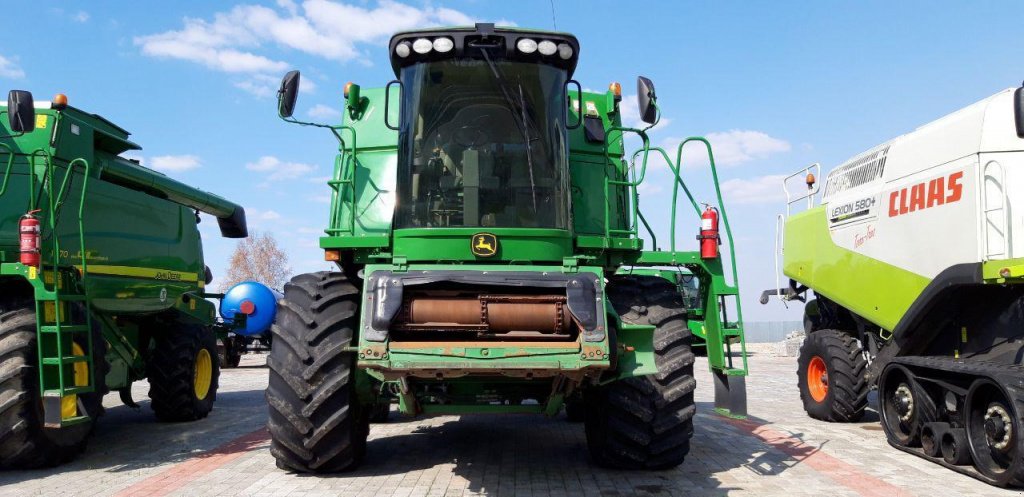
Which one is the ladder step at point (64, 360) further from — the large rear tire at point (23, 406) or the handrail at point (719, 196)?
the handrail at point (719, 196)

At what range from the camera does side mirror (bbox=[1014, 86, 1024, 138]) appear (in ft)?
21.1

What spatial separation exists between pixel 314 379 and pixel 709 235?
323 cm

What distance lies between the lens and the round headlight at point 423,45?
5.86 metres

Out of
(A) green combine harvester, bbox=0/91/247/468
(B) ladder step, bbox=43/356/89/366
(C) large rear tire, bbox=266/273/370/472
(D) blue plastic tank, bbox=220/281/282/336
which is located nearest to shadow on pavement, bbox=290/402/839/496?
(C) large rear tire, bbox=266/273/370/472

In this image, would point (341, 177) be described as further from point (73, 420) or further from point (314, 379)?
point (73, 420)

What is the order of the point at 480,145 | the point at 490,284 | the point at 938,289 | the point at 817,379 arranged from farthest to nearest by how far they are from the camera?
the point at 817,379, the point at 938,289, the point at 480,145, the point at 490,284

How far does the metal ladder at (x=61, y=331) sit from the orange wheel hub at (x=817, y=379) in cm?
792

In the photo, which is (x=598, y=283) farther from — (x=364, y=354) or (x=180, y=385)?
(x=180, y=385)

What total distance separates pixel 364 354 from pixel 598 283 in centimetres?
160

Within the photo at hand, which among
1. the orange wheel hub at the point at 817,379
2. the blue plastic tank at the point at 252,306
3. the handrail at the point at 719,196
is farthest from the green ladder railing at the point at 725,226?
the blue plastic tank at the point at 252,306

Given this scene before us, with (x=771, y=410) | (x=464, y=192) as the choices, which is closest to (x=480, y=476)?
(x=464, y=192)

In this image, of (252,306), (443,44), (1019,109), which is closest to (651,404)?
(443,44)

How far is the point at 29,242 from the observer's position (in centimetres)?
656

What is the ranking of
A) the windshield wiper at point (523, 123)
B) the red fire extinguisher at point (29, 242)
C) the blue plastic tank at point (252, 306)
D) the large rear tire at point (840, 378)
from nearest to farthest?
the windshield wiper at point (523, 123) < the red fire extinguisher at point (29, 242) < the large rear tire at point (840, 378) < the blue plastic tank at point (252, 306)
